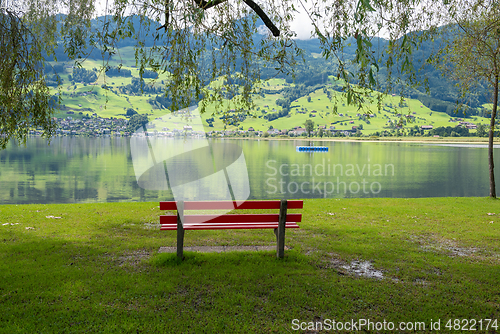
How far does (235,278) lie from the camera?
545cm

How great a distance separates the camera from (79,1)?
24.0 ft

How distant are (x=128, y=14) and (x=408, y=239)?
808 cm

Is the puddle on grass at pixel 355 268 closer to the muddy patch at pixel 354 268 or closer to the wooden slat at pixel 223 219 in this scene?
the muddy patch at pixel 354 268

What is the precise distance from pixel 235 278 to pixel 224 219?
3.96 feet

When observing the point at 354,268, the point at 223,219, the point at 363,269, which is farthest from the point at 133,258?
the point at 363,269

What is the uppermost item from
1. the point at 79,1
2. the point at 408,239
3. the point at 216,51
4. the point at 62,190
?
the point at 79,1

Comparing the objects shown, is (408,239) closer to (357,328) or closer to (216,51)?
(357,328)

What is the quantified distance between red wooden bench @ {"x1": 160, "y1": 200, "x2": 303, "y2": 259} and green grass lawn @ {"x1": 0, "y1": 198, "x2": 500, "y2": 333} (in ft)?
1.93

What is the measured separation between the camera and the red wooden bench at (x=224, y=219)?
5987 mm

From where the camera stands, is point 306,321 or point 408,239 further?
point 408,239

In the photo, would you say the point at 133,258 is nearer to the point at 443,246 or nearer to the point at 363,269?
the point at 363,269

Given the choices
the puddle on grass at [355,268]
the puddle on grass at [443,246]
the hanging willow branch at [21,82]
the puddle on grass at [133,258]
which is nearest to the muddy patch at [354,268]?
the puddle on grass at [355,268]

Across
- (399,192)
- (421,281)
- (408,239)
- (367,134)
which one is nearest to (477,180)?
(399,192)

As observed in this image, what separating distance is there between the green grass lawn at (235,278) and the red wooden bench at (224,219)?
0.59 meters
